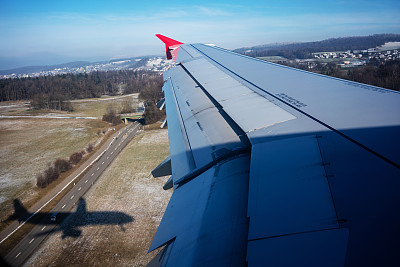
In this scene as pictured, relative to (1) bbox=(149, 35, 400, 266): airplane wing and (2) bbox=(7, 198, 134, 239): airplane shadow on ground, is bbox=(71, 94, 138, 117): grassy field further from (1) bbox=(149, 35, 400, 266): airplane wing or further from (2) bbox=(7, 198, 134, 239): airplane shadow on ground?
(1) bbox=(149, 35, 400, 266): airplane wing

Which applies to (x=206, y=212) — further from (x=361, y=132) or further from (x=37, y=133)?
(x=37, y=133)

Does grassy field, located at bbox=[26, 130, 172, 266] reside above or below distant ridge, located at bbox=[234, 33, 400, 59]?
below

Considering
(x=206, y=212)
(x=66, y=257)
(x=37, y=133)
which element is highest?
(x=206, y=212)

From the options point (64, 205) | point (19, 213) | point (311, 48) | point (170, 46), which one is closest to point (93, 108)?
point (19, 213)

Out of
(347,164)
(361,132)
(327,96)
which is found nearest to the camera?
(347,164)

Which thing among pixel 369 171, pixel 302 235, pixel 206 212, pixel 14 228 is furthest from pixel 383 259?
pixel 14 228

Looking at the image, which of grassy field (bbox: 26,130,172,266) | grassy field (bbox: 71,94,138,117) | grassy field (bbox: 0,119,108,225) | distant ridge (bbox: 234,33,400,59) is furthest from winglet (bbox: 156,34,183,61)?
distant ridge (bbox: 234,33,400,59)

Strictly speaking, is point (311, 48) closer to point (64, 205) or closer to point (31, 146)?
point (31, 146)
